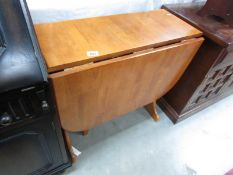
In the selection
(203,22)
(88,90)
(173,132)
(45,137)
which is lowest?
(173,132)

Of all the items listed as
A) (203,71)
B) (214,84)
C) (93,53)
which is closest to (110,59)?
(93,53)

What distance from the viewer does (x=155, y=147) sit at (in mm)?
1353

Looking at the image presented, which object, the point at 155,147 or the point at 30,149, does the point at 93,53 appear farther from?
the point at 155,147

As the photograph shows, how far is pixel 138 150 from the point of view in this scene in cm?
132

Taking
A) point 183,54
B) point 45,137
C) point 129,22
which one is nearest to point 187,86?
point 183,54

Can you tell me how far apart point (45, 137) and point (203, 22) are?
1067 millimetres

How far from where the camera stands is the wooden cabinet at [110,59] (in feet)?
2.34

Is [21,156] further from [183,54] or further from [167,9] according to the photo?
[167,9]

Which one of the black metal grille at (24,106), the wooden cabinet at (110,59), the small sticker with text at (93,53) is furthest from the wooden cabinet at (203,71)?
the black metal grille at (24,106)

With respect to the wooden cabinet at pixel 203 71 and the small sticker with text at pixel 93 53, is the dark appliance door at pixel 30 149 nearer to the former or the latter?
the small sticker with text at pixel 93 53

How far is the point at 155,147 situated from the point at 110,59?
2.84 ft

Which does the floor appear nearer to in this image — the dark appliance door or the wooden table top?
the dark appliance door

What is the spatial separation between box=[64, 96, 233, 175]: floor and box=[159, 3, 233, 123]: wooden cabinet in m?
0.14

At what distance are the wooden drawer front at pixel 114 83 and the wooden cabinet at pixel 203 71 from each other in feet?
0.39
